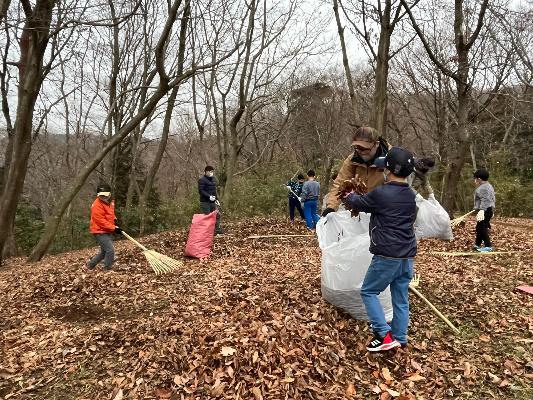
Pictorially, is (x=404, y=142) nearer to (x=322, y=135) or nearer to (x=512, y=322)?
(x=322, y=135)

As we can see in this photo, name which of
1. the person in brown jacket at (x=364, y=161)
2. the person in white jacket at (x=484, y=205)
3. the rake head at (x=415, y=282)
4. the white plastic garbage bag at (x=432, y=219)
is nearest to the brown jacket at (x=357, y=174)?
the person in brown jacket at (x=364, y=161)

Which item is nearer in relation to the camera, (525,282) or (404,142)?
(525,282)

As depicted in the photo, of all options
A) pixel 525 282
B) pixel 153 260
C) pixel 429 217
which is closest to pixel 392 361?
pixel 429 217

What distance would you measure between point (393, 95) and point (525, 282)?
645 inches

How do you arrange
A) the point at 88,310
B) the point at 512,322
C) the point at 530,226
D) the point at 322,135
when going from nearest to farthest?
1. the point at 512,322
2. the point at 88,310
3. the point at 530,226
4. the point at 322,135

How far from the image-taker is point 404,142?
22.3 meters

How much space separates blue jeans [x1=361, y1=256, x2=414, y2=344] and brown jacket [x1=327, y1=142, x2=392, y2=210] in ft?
2.54

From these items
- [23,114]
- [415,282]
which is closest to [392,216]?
[415,282]

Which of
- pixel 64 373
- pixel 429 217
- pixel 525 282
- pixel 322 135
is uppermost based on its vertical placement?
pixel 322 135

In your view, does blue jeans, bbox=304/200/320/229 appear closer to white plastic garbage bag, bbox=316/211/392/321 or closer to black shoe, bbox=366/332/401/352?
white plastic garbage bag, bbox=316/211/392/321

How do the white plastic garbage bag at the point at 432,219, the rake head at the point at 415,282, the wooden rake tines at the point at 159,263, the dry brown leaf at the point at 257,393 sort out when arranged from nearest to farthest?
the dry brown leaf at the point at 257,393, the white plastic garbage bag at the point at 432,219, the rake head at the point at 415,282, the wooden rake tines at the point at 159,263

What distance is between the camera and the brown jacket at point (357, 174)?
3.77m

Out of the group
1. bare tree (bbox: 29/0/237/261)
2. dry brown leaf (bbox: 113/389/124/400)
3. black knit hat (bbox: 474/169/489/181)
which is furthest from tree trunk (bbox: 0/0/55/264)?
black knit hat (bbox: 474/169/489/181)

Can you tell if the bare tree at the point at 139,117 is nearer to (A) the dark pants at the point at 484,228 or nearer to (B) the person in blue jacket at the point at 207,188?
(B) the person in blue jacket at the point at 207,188
